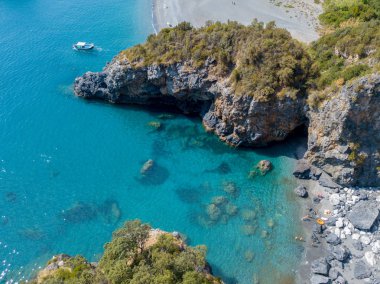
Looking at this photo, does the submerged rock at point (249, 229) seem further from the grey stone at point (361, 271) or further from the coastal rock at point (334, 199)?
the grey stone at point (361, 271)

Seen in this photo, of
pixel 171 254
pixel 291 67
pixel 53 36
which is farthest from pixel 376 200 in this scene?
pixel 53 36

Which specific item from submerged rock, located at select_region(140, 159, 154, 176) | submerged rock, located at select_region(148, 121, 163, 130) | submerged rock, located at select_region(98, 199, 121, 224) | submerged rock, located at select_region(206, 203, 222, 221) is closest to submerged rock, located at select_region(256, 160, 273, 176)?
submerged rock, located at select_region(206, 203, 222, 221)

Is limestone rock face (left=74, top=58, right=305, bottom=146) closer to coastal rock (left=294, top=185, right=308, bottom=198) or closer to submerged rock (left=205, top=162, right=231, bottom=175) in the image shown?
submerged rock (left=205, top=162, right=231, bottom=175)

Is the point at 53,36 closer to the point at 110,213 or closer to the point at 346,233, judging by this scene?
the point at 110,213

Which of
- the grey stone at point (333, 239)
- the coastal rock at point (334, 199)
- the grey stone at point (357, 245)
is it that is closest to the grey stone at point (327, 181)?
the coastal rock at point (334, 199)

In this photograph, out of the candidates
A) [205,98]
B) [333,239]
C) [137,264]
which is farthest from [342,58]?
[137,264]

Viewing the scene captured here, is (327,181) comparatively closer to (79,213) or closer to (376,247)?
→ (376,247)
